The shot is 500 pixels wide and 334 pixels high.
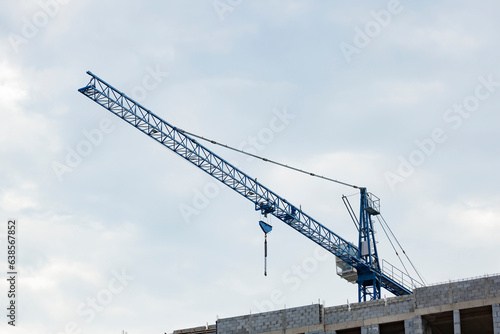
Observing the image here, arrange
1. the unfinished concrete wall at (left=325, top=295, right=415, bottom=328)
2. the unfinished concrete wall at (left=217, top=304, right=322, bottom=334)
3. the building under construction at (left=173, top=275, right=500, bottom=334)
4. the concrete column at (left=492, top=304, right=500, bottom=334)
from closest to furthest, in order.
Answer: the concrete column at (left=492, top=304, right=500, bottom=334) < the building under construction at (left=173, top=275, right=500, bottom=334) < the unfinished concrete wall at (left=325, top=295, right=415, bottom=328) < the unfinished concrete wall at (left=217, top=304, right=322, bottom=334)

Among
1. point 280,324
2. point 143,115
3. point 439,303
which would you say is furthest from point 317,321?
point 143,115

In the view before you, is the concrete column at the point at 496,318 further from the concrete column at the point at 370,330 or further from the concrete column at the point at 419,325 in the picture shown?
the concrete column at the point at 370,330

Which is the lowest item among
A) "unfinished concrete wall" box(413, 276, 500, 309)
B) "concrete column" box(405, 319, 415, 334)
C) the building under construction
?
"concrete column" box(405, 319, 415, 334)

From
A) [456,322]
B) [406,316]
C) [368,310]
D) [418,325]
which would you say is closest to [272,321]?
[368,310]

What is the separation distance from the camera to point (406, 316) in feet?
163

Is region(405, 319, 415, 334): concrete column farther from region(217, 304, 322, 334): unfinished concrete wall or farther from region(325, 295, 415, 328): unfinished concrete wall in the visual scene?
region(217, 304, 322, 334): unfinished concrete wall

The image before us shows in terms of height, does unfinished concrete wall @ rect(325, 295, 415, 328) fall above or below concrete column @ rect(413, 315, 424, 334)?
above

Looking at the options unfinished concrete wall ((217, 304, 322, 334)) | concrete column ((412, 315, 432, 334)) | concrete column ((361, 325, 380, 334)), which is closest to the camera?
concrete column ((412, 315, 432, 334))

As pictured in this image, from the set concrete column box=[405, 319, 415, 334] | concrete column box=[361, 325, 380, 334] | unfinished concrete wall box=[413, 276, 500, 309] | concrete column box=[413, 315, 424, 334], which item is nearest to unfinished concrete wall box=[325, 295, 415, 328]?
concrete column box=[361, 325, 380, 334]

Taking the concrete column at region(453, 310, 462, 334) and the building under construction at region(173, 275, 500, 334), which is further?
the building under construction at region(173, 275, 500, 334)

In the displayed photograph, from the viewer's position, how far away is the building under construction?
156 feet

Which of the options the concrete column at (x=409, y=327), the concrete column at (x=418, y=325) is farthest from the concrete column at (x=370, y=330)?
the concrete column at (x=418, y=325)

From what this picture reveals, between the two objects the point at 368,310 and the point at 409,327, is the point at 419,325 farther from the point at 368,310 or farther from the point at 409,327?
the point at 368,310

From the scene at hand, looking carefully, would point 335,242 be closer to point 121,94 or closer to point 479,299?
point 121,94
